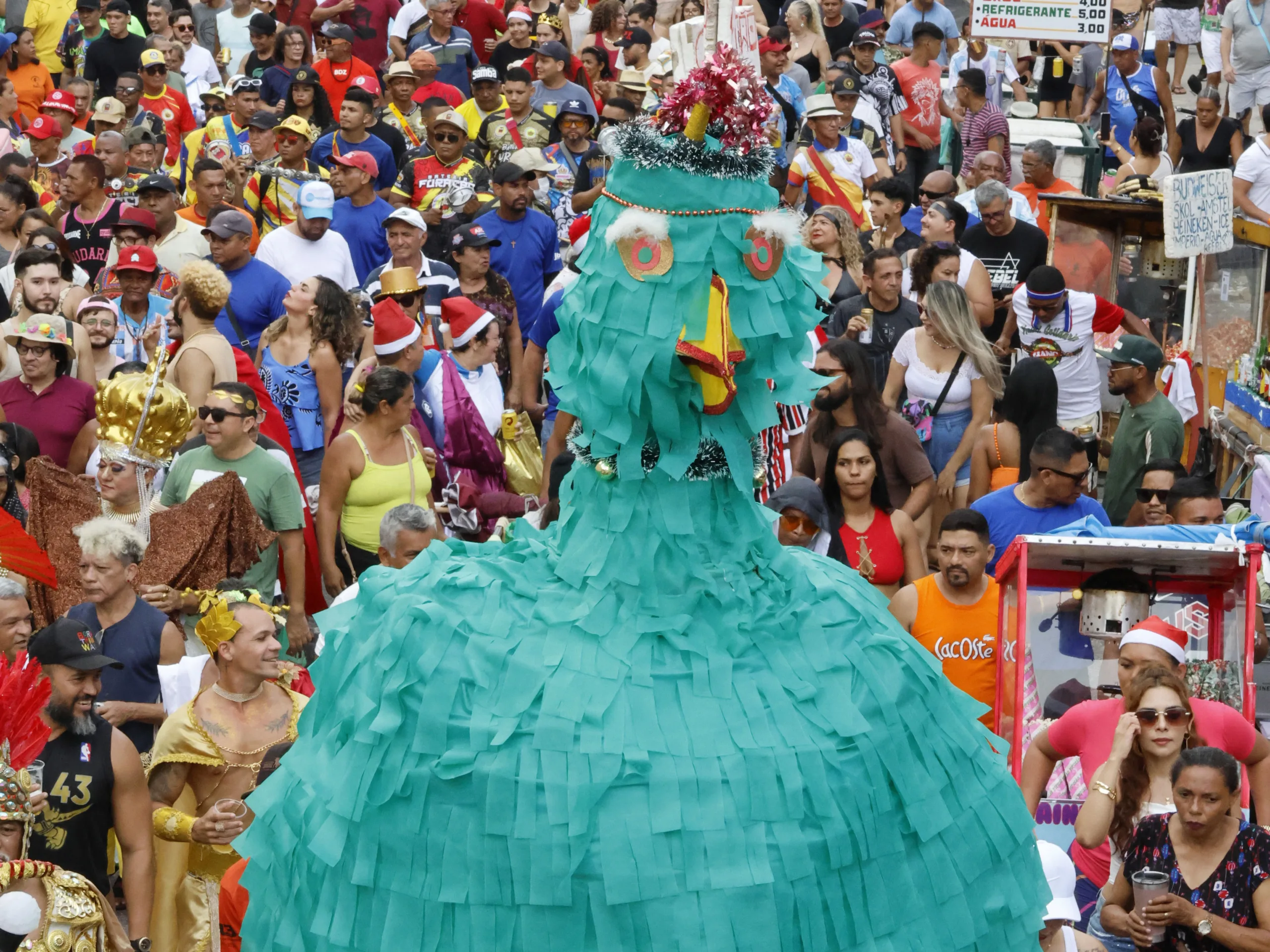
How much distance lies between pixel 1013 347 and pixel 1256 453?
53.4 inches

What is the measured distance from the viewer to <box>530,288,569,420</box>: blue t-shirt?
8.26 m

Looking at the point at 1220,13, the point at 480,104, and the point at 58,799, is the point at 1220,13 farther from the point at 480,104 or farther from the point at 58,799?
the point at 58,799

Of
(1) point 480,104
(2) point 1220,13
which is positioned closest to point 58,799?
(1) point 480,104

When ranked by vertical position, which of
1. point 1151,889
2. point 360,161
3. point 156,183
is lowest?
point 1151,889

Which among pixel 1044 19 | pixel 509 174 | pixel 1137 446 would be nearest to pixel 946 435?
pixel 1137 446

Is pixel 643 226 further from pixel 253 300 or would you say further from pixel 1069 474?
pixel 253 300

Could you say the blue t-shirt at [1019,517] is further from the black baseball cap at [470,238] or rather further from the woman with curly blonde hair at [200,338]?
the black baseball cap at [470,238]

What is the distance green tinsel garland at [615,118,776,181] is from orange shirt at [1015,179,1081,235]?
7.68 m

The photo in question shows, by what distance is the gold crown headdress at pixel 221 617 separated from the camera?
5.19 meters

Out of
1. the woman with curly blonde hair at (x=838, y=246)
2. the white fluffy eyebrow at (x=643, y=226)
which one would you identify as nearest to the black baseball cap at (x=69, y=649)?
the white fluffy eyebrow at (x=643, y=226)

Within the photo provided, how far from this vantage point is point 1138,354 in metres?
7.65

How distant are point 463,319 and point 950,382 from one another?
2122mm

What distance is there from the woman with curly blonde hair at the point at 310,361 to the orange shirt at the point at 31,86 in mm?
6547

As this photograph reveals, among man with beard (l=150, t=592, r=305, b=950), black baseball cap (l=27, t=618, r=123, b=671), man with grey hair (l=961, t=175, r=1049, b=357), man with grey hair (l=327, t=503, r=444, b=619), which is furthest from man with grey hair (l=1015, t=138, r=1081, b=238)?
black baseball cap (l=27, t=618, r=123, b=671)
